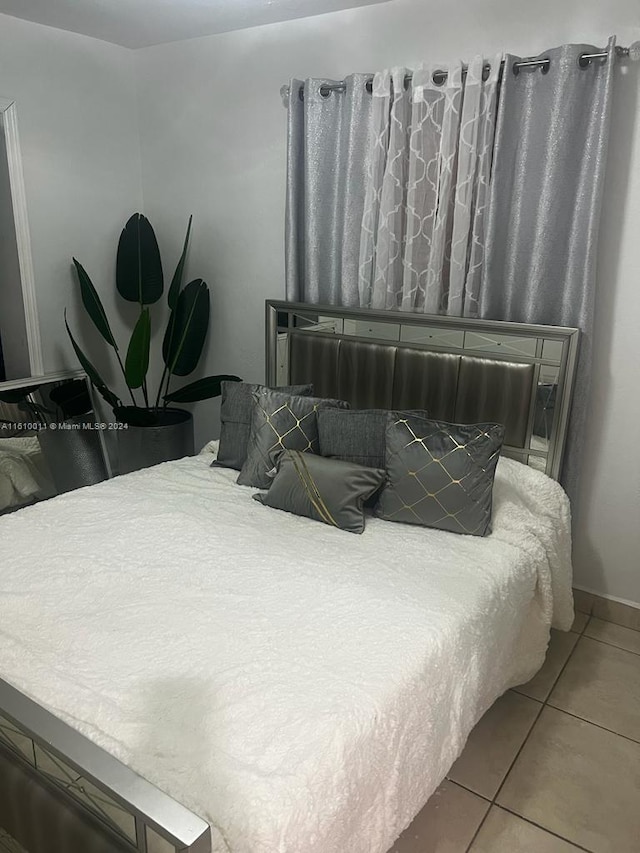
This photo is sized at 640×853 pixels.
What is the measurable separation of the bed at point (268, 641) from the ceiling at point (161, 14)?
1349 millimetres

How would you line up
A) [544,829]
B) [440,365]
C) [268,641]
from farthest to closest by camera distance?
[440,365] < [544,829] < [268,641]

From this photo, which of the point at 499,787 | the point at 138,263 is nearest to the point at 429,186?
the point at 138,263

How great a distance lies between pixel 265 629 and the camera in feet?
5.51

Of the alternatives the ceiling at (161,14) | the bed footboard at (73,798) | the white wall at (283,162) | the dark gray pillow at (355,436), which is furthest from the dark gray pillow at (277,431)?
the ceiling at (161,14)

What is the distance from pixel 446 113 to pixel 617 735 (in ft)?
7.65

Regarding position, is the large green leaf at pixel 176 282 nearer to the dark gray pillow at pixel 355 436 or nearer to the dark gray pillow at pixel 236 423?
the dark gray pillow at pixel 236 423

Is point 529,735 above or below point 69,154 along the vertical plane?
below

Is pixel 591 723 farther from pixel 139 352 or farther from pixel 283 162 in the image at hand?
pixel 283 162

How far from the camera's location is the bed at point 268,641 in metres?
1.20

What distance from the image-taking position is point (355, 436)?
251 cm

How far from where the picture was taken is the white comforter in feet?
4.17

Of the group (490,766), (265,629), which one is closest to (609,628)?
(490,766)

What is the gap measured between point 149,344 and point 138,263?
0.48 metres

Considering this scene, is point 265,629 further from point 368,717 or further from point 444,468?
point 444,468
